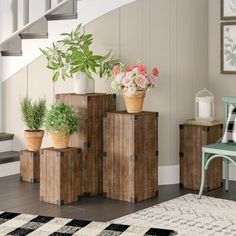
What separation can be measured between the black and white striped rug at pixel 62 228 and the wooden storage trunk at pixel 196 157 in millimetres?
1471

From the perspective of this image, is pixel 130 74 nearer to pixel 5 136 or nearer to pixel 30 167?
pixel 30 167

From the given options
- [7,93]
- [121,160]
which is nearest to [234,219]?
[121,160]

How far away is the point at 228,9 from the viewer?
5.96 m

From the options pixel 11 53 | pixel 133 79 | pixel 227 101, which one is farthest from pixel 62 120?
pixel 11 53

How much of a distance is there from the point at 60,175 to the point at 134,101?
903 millimetres

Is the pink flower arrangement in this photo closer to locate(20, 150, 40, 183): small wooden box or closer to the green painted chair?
the green painted chair

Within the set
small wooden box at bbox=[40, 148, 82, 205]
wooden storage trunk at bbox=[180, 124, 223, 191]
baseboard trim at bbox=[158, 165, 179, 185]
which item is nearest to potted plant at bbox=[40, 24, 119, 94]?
small wooden box at bbox=[40, 148, 82, 205]

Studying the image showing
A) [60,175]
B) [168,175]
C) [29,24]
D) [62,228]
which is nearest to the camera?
[62,228]

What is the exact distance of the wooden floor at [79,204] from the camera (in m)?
4.85

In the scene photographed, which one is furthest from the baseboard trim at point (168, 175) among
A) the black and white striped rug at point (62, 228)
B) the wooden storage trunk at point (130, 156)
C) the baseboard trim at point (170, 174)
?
the black and white striped rug at point (62, 228)

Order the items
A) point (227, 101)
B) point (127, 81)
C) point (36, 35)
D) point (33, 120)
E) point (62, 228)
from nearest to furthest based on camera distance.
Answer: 1. point (62, 228)
2. point (127, 81)
3. point (227, 101)
4. point (33, 120)
5. point (36, 35)

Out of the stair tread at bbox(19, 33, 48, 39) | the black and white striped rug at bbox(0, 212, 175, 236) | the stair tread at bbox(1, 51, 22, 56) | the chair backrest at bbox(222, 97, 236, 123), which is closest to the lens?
the black and white striped rug at bbox(0, 212, 175, 236)

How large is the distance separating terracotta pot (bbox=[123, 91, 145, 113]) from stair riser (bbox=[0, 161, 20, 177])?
5.27 ft

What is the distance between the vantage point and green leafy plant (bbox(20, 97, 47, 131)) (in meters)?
6.03
